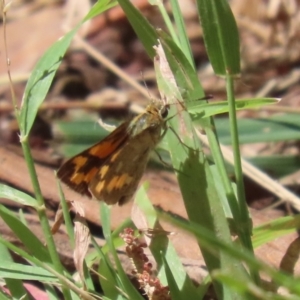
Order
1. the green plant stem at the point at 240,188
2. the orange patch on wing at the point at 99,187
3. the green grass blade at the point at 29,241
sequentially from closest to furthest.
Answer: the green plant stem at the point at 240,188 < the green grass blade at the point at 29,241 < the orange patch on wing at the point at 99,187

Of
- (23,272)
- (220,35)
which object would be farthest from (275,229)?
(23,272)

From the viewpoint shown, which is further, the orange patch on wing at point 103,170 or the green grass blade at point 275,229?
the orange patch on wing at point 103,170

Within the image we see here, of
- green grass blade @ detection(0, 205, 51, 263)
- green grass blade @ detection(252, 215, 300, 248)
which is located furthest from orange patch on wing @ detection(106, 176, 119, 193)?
→ green grass blade @ detection(252, 215, 300, 248)

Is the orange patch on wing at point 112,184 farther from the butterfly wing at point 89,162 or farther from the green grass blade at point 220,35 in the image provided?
the green grass blade at point 220,35

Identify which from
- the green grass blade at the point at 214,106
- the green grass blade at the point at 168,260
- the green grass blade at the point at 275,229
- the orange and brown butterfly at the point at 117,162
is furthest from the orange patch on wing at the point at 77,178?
the green grass blade at the point at 275,229

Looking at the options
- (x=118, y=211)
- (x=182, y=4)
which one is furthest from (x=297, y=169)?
(x=182, y=4)

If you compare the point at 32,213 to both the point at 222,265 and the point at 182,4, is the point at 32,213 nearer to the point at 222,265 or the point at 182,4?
the point at 222,265

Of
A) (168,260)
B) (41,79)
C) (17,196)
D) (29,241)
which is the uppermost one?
(41,79)

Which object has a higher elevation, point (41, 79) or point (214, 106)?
point (41, 79)

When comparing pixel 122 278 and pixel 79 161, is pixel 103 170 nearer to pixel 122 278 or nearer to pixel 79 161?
pixel 79 161

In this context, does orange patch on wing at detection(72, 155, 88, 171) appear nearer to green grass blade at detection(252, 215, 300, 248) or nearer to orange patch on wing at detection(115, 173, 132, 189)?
orange patch on wing at detection(115, 173, 132, 189)
